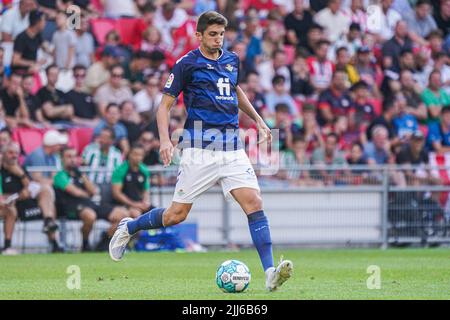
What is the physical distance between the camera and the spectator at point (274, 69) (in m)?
23.0

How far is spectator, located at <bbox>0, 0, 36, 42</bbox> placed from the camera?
2148 centimetres

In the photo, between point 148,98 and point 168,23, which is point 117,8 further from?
point 148,98

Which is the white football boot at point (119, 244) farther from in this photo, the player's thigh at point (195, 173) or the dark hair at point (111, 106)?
the dark hair at point (111, 106)

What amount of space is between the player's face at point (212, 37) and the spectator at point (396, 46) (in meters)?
13.6

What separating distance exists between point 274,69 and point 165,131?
1238 centimetres

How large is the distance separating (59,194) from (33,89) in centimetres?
286

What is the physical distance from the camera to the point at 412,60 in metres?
24.4

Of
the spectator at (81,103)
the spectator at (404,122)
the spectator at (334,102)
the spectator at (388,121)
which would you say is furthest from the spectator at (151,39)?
the spectator at (404,122)

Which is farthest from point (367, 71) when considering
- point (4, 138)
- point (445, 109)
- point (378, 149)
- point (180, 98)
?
point (4, 138)

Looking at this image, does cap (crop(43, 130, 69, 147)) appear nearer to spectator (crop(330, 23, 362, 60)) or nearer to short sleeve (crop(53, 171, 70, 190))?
short sleeve (crop(53, 171, 70, 190))

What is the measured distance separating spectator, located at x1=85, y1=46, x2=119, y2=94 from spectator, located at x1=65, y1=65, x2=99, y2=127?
1.13 ft

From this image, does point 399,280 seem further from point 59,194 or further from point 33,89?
point 33,89
